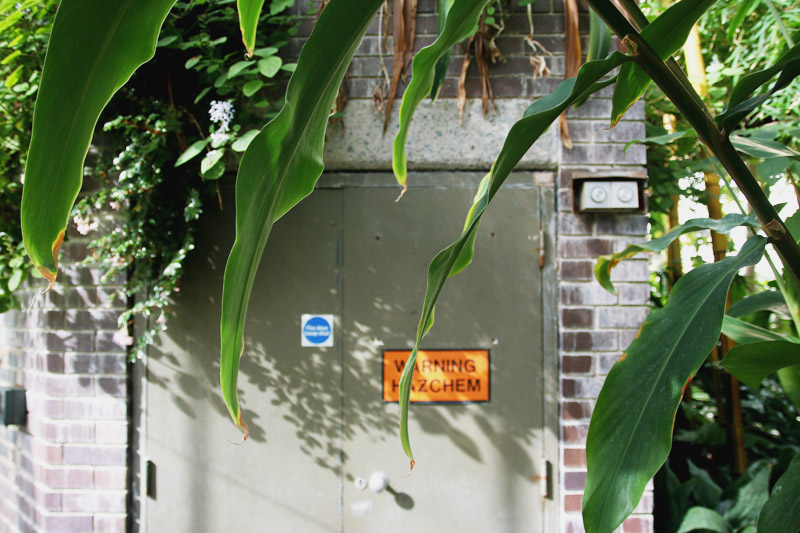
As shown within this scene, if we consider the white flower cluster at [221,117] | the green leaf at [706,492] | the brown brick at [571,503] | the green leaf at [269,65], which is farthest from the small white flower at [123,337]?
the green leaf at [706,492]

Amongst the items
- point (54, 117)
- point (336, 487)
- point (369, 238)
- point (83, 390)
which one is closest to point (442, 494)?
point (336, 487)

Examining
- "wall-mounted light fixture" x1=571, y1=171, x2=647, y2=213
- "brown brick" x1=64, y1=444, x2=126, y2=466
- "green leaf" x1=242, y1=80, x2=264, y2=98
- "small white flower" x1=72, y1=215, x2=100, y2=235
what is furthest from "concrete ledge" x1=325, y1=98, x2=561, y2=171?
"brown brick" x1=64, y1=444, x2=126, y2=466

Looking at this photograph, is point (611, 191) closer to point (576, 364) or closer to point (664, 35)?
point (576, 364)

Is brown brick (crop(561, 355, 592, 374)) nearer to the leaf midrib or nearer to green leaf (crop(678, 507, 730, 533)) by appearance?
green leaf (crop(678, 507, 730, 533))

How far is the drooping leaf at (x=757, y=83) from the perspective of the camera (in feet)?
1.95

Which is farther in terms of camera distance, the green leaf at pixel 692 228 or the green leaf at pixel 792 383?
the green leaf at pixel 792 383

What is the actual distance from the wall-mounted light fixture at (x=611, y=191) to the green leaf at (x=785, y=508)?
1.49 meters

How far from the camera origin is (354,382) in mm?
2268

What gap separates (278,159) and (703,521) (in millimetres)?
2543

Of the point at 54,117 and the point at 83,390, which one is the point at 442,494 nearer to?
the point at 83,390

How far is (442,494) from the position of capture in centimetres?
224

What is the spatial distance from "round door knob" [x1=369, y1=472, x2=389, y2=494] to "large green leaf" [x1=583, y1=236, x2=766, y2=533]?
1755 mm

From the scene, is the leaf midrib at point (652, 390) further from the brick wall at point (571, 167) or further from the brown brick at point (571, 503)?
the brown brick at point (571, 503)

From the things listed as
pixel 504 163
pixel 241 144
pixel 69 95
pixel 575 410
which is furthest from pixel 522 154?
pixel 575 410
